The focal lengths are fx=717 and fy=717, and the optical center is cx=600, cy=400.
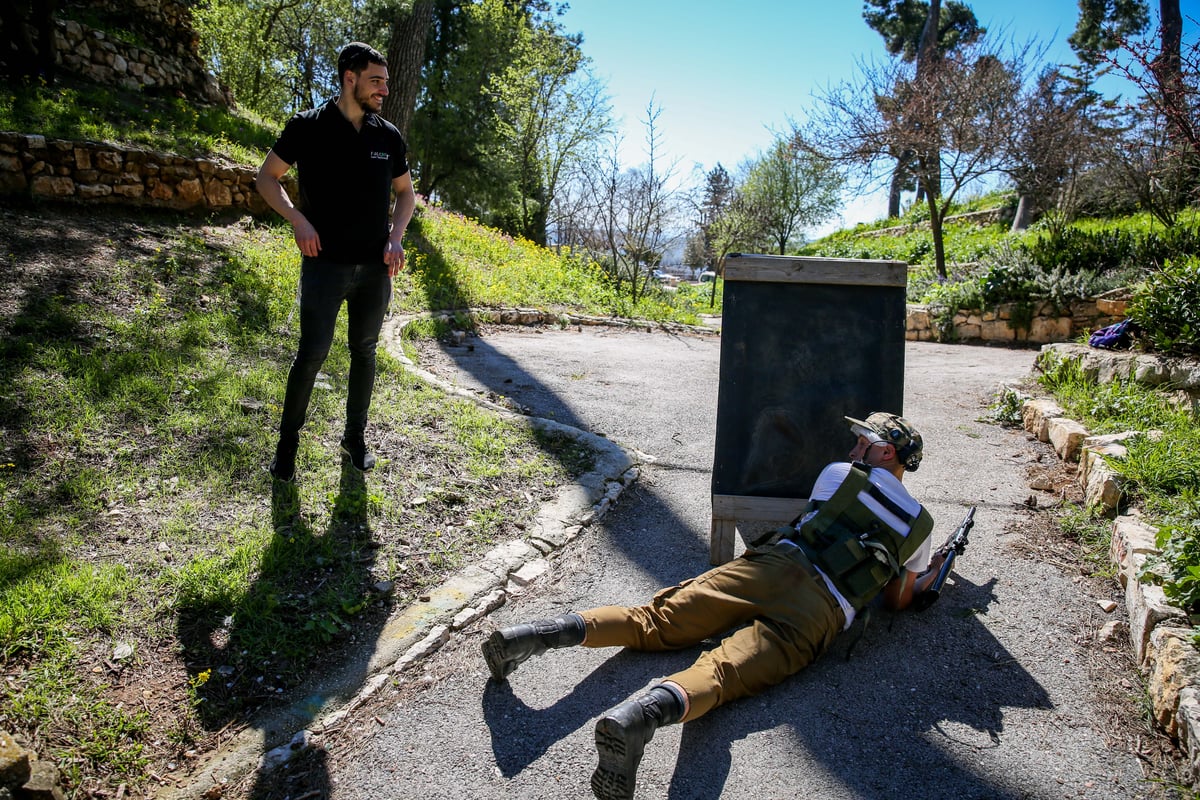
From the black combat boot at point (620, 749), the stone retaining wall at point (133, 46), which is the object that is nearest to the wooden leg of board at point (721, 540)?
the black combat boot at point (620, 749)

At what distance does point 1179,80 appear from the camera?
5.44 m

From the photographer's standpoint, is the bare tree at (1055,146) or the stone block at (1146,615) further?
the bare tree at (1055,146)

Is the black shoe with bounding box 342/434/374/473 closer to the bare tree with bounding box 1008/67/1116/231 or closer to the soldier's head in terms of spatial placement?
the soldier's head

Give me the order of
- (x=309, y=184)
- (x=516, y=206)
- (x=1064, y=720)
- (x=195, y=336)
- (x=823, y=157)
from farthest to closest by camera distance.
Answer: (x=516, y=206), (x=823, y=157), (x=195, y=336), (x=309, y=184), (x=1064, y=720)

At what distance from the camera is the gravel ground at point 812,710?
7.14 ft

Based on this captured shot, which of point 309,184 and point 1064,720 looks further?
point 309,184

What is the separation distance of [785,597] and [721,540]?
92 cm

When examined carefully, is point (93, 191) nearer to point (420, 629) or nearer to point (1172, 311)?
point (420, 629)

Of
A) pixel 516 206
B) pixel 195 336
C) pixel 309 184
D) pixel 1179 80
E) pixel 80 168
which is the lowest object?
pixel 195 336

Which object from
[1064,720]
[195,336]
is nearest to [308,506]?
[195,336]

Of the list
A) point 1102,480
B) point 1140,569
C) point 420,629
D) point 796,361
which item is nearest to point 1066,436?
point 1102,480

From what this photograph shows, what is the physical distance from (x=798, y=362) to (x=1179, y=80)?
4.54 m

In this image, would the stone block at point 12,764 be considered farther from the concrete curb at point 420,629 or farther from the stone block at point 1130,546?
the stone block at point 1130,546

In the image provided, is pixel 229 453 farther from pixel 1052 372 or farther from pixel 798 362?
pixel 1052 372
